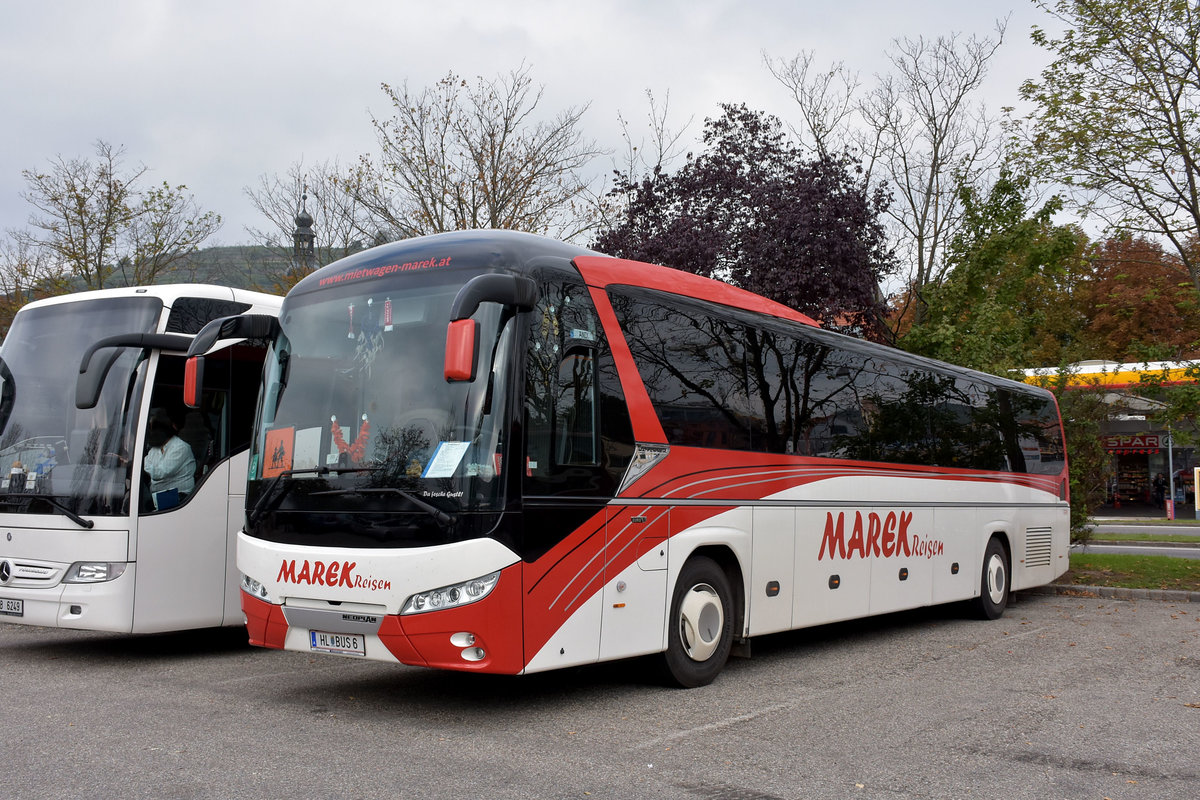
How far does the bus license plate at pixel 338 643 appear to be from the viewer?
22.8 ft

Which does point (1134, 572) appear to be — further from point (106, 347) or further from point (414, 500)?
point (106, 347)

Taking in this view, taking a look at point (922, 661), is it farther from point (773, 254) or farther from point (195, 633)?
point (773, 254)

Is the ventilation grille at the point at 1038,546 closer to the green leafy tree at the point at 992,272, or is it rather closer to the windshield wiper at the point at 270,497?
the green leafy tree at the point at 992,272

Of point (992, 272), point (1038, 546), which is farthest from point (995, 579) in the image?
point (992, 272)

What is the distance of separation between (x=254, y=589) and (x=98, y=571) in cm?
225

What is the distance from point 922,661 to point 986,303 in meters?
9.49

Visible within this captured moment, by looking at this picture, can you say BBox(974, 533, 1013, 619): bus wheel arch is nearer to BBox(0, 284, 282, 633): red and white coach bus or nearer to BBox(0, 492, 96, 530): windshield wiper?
BBox(0, 284, 282, 633): red and white coach bus

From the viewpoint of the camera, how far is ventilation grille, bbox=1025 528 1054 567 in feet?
49.2

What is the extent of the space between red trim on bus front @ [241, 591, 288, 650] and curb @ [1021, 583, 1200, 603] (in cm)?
1303

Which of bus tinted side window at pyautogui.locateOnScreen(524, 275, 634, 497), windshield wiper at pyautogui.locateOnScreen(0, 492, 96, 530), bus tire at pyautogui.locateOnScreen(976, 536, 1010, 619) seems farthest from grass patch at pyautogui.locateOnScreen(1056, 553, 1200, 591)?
windshield wiper at pyautogui.locateOnScreen(0, 492, 96, 530)

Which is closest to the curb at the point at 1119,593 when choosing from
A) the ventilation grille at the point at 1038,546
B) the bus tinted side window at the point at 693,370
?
the ventilation grille at the point at 1038,546

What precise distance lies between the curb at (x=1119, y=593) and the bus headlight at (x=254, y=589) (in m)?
13.1

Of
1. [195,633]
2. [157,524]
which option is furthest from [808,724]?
[195,633]

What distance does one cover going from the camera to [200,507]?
31.8ft
